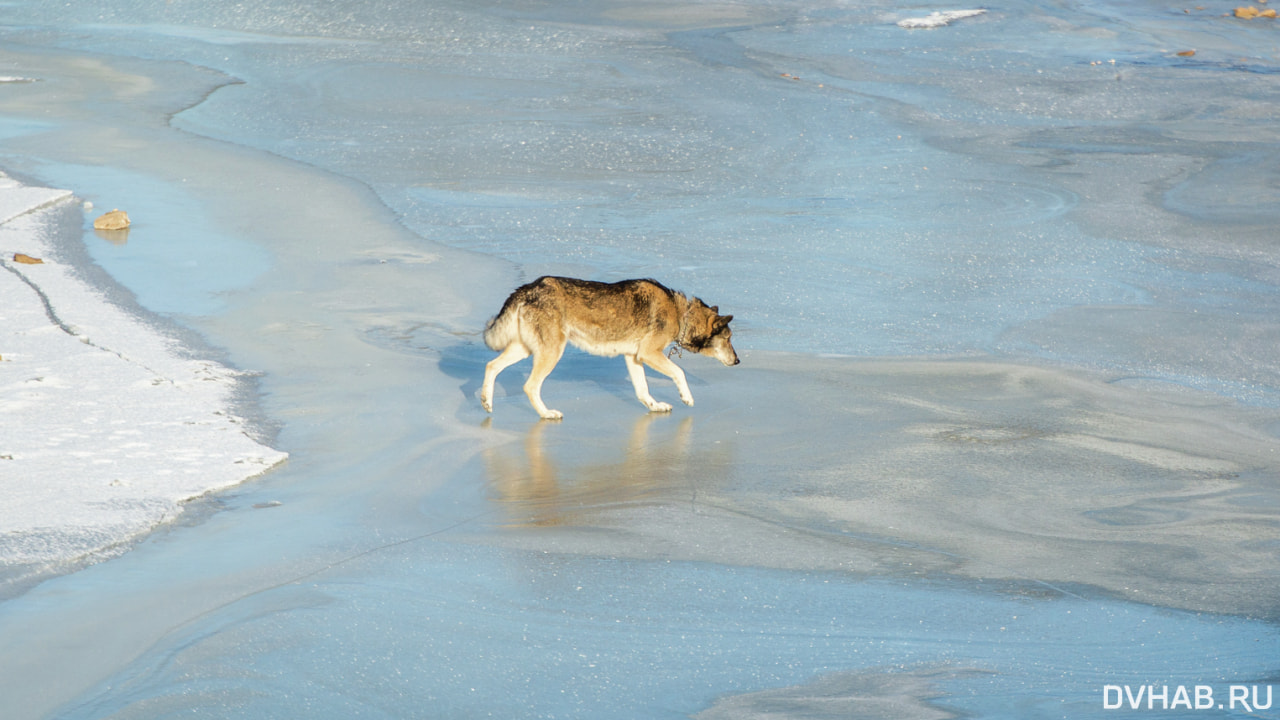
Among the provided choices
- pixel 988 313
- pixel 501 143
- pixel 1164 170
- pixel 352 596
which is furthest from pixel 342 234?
pixel 1164 170

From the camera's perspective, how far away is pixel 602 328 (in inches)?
349

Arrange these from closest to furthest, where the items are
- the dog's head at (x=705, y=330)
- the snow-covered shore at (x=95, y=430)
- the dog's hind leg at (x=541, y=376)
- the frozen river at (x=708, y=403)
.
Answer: the frozen river at (x=708, y=403) < the snow-covered shore at (x=95, y=430) < the dog's hind leg at (x=541, y=376) < the dog's head at (x=705, y=330)

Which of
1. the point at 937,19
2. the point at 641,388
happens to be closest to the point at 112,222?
the point at 641,388

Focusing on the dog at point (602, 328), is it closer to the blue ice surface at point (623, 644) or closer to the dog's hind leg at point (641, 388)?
the dog's hind leg at point (641, 388)

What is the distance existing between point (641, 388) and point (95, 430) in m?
3.43

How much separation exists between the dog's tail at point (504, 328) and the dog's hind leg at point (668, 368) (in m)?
0.91

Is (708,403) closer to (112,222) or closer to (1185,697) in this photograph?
(1185,697)

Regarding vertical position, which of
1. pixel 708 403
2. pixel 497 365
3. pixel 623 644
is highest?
pixel 497 365

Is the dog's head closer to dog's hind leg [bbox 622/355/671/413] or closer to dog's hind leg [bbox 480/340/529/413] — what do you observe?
dog's hind leg [bbox 622/355/671/413]

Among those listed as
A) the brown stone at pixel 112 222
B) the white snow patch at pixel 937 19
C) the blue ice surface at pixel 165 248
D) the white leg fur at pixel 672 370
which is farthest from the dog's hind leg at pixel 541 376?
the white snow patch at pixel 937 19

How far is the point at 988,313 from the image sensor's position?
11.1 meters

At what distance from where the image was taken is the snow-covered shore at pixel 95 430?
21.0 feet

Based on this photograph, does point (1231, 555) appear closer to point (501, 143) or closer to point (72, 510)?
point (72, 510)

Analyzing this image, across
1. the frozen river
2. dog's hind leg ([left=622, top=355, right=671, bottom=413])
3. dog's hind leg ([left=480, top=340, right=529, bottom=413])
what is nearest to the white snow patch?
the frozen river
